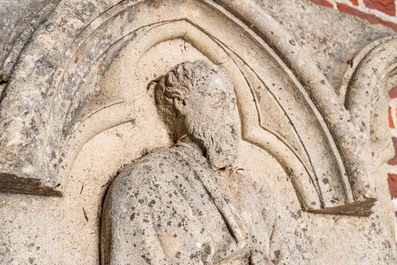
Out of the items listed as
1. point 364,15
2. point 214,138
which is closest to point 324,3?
point 364,15

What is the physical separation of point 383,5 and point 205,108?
4.70 ft

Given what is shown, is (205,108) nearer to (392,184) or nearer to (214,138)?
(214,138)

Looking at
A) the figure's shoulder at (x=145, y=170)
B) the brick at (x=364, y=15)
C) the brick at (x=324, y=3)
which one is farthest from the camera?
the brick at (x=364, y=15)

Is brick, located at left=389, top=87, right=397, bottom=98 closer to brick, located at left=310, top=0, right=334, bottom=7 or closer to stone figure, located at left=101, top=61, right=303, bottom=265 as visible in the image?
brick, located at left=310, top=0, right=334, bottom=7

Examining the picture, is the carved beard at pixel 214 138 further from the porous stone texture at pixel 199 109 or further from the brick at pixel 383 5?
the brick at pixel 383 5

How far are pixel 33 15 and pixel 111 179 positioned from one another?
22.5 inches

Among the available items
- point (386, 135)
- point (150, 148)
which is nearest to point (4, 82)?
point (150, 148)

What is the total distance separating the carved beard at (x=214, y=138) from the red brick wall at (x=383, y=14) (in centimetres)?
97

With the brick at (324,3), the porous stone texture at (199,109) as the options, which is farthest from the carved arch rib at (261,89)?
the brick at (324,3)

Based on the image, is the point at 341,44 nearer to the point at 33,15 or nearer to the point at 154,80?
the point at 154,80

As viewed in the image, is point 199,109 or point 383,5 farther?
point 383,5

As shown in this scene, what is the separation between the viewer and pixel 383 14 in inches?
95.7

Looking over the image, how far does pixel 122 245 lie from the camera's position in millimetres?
1282

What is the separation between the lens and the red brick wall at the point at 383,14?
2.25 metres
